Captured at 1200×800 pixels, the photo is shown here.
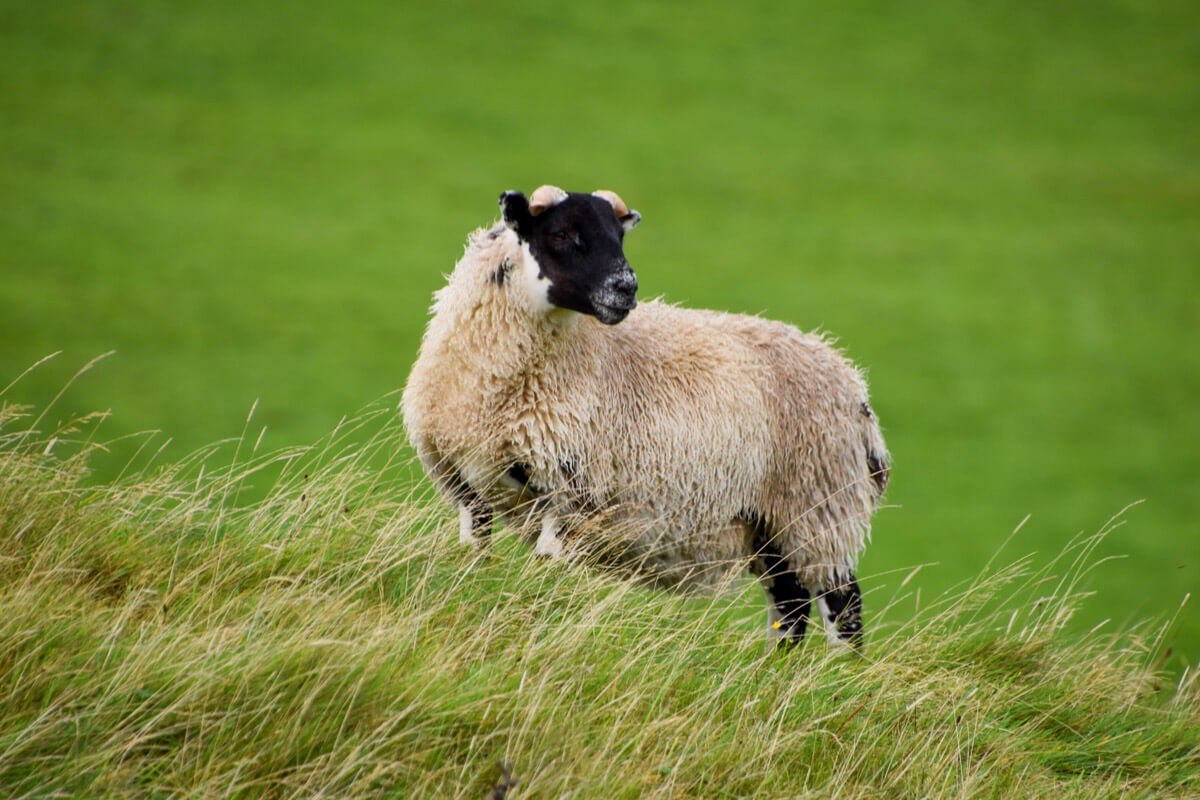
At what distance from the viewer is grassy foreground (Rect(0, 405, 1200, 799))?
369 cm

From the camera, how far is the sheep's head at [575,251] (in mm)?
6129

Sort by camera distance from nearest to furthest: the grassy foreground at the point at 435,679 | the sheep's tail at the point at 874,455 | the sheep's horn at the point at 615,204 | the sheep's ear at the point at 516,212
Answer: the grassy foreground at the point at 435,679 < the sheep's ear at the point at 516,212 < the sheep's horn at the point at 615,204 < the sheep's tail at the point at 874,455

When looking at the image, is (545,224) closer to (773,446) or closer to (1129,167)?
(773,446)

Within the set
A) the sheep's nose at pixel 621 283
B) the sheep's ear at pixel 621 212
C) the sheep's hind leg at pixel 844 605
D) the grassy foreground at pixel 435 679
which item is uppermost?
the sheep's ear at pixel 621 212

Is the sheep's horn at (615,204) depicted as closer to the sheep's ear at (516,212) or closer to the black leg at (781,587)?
the sheep's ear at (516,212)

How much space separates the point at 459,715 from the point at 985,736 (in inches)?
100

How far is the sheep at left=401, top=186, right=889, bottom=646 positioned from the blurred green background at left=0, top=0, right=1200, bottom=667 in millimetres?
23166

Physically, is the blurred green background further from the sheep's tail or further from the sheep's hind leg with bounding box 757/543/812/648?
the sheep's hind leg with bounding box 757/543/812/648

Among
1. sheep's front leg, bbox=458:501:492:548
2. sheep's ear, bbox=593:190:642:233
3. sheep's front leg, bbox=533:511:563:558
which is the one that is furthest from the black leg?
sheep's ear, bbox=593:190:642:233

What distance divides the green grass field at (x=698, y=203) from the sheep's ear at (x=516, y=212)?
24982 mm

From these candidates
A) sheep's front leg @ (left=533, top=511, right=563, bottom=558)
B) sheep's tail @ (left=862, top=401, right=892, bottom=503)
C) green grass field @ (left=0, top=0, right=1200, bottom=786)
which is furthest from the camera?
green grass field @ (left=0, top=0, right=1200, bottom=786)

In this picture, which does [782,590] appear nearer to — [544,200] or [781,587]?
[781,587]

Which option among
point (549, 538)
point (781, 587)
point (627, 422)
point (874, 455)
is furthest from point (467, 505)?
point (874, 455)

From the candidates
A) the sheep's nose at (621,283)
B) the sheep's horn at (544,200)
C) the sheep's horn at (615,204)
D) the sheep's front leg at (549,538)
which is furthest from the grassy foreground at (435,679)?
the sheep's horn at (615,204)
